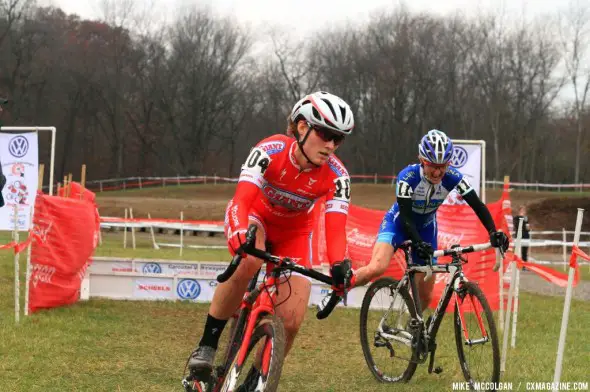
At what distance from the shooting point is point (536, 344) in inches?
346

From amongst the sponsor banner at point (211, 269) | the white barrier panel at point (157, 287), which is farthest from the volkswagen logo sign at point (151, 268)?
the white barrier panel at point (157, 287)

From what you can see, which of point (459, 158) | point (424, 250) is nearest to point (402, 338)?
point (424, 250)

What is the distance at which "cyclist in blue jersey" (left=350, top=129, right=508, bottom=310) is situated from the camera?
21.7ft

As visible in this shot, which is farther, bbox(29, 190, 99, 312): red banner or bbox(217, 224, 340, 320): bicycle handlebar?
bbox(29, 190, 99, 312): red banner

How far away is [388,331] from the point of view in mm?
6945

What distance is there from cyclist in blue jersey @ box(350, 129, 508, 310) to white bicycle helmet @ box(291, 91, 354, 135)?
191 centimetres

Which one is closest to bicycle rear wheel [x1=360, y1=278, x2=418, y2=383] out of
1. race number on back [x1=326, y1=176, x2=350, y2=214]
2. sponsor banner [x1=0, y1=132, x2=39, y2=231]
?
race number on back [x1=326, y1=176, x2=350, y2=214]

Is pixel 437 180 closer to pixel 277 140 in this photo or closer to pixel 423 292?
pixel 423 292

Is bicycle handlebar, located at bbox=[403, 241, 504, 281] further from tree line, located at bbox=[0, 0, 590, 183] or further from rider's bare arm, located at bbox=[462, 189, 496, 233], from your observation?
tree line, located at bbox=[0, 0, 590, 183]

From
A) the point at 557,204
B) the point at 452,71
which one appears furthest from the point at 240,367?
the point at 452,71

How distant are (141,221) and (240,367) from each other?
18631 mm

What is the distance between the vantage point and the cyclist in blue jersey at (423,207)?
21.7ft

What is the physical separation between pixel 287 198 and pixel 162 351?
12.2ft

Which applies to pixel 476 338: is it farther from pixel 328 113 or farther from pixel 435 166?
pixel 328 113
